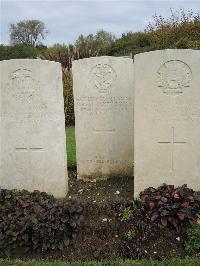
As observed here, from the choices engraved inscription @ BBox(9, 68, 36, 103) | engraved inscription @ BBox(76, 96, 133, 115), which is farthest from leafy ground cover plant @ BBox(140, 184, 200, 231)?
engraved inscription @ BBox(9, 68, 36, 103)

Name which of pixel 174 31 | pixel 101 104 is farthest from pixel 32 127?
pixel 174 31

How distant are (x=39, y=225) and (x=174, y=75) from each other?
2530 millimetres

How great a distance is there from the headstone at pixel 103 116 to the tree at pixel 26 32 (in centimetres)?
3863

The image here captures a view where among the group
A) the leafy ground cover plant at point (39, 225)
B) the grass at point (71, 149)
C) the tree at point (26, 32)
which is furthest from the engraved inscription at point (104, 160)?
the tree at point (26, 32)

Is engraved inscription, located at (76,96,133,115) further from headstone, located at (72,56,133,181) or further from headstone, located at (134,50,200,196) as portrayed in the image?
headstone, located at (134,50,200,196)

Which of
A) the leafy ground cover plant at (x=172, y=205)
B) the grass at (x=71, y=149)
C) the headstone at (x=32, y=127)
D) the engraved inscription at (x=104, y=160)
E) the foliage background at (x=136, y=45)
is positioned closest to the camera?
the leafy ground cover plant at (x=172, y=205)

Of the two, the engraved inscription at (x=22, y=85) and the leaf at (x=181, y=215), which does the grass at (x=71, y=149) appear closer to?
the engraved inscription at (x=22, y=85)

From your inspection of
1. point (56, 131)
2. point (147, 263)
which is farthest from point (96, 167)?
point (147, 263)

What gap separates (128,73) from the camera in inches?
291

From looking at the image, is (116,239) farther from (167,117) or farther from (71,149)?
(71,149)

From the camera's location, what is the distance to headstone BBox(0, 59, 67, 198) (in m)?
6.33

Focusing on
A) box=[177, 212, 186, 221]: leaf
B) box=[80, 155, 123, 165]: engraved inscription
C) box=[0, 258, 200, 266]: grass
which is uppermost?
box=[80, 155, 123, 165]: engraved inscription

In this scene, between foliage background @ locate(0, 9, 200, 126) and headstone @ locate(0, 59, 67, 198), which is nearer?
headstone @ locate(0, 59, 67, 198)

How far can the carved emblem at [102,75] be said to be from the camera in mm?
7336
